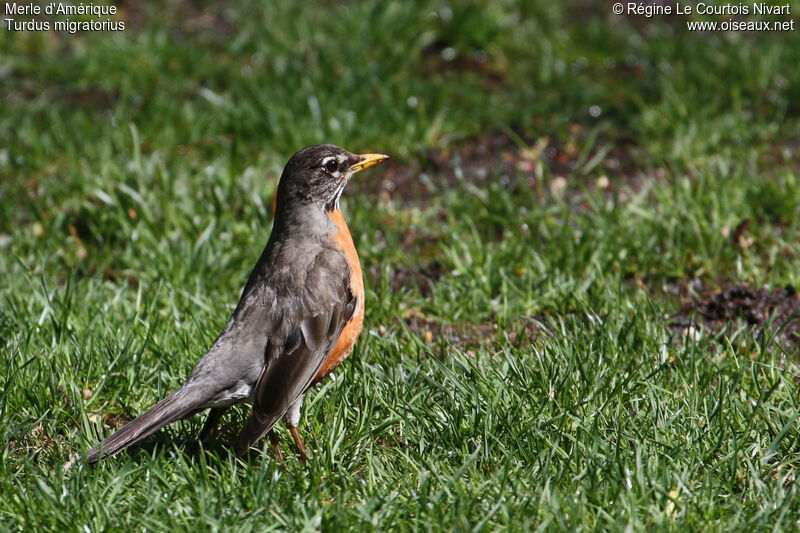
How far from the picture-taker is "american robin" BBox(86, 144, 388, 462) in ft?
12.4

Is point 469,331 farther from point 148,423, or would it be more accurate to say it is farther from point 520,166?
point 520,166

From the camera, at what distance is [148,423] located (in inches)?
145

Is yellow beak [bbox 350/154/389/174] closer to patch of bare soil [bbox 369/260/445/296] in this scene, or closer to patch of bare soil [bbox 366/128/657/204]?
patch of bare soil [bbox 369/260/445/296]

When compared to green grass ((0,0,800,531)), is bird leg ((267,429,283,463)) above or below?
below

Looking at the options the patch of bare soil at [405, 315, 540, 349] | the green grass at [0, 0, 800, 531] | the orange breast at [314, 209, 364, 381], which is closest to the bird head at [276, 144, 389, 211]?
the orange breast at [314, 209, 364, 381]

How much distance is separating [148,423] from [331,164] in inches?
62.6

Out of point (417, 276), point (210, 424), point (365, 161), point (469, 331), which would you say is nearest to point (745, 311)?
point (469, 331)

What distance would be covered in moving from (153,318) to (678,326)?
279 centimetres

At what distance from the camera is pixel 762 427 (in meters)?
3.87

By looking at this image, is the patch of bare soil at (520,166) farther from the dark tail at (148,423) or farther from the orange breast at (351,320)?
the dark tail at (148,423)

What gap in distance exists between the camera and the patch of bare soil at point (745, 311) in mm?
4934

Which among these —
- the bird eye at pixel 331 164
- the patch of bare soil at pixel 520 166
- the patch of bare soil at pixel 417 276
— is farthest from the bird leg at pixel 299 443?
the patch of bare soil at pixel 520 166

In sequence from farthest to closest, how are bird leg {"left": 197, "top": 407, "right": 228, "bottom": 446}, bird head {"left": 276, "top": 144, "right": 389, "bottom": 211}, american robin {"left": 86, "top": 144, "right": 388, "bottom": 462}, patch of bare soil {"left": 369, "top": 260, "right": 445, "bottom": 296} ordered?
patch of bare soil {"left": 369, "top": 260, "right": 445, "bottom": 296}, bird head {"left": 276, "top": 144, "right": 389, "bottom": 211}, bird leg {"left": 197, "top": 407, "right": 228, "bottom": 446}, american robin {"left": 86, "top": 144, "right": 388, "bottom": 462}

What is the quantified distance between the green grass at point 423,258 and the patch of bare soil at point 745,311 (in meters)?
0.15
